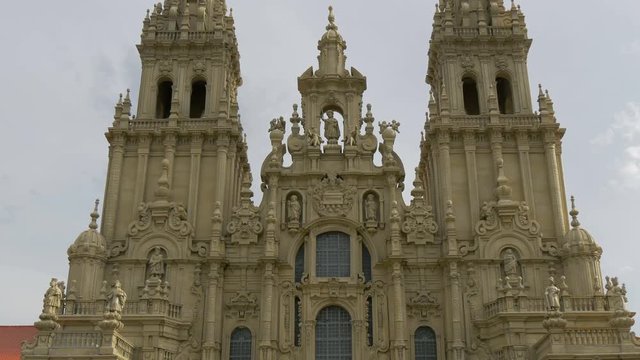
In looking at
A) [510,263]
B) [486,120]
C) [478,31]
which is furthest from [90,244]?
[478,31]

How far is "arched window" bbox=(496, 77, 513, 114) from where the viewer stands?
127ft

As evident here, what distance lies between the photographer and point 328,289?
32.3m

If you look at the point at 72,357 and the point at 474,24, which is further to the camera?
the point at 474,24

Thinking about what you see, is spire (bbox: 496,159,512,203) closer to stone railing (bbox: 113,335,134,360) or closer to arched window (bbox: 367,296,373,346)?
arched window (bbox: 367,296,373,346)

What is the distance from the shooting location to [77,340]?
2612 centimetres

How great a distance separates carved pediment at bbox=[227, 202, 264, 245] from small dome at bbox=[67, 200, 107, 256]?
229 inches

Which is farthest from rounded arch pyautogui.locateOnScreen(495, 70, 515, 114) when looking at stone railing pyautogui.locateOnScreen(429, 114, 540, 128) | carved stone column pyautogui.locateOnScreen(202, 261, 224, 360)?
carved stone column pyautogui.locateOnScreen(202, 261, 224, 360)

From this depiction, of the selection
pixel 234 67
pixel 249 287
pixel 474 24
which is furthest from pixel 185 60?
pixel 474 24

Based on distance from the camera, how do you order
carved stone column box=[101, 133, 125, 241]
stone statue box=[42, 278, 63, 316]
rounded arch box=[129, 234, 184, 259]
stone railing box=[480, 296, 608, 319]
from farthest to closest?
carved stone column box=[101, 133, 125, 241], rounded arch box=[129, 234, 184, 259], stone railing box=[480, 296, 608, 319], stone statue box=[42, 278, 63, 316]

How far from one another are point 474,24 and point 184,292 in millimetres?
21353

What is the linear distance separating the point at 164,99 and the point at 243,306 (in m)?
13.4

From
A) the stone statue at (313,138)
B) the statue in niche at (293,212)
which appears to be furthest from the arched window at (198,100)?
the statue in niche at (293,212)

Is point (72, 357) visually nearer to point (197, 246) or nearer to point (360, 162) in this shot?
point (197, 246)

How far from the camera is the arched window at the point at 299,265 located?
1308 inches
